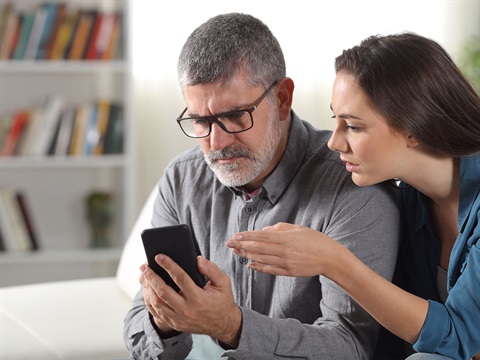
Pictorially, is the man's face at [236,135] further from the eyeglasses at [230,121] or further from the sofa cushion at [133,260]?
the sofa cushion at [133,260]

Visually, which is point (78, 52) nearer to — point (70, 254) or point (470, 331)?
point (70, 254)

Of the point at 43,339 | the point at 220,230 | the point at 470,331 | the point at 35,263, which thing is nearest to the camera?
the point at 470,331

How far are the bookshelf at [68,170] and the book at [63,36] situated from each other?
0.09 feet

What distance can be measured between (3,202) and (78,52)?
2.41ft

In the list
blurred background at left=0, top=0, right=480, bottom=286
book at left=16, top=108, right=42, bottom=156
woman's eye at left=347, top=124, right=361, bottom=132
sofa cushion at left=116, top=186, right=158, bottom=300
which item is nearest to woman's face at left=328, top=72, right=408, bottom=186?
woman's eye at left=347, top=124, right=361, bottom=132

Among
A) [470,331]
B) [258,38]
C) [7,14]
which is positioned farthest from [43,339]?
[7,14]

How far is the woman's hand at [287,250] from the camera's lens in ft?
4.60

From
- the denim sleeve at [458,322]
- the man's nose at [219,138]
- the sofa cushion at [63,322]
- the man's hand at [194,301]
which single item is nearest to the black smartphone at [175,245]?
the man's hand at [194,301]

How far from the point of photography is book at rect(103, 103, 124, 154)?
3793mm

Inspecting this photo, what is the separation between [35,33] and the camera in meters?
3.72

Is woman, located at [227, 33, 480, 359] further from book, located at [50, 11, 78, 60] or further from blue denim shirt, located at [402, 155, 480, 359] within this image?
book, located at [50, 11, 78, 60]

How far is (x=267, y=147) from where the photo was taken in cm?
177

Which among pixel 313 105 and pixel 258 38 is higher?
pixel 258 38

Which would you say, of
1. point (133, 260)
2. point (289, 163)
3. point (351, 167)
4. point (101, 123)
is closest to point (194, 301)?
point (351, 167)
